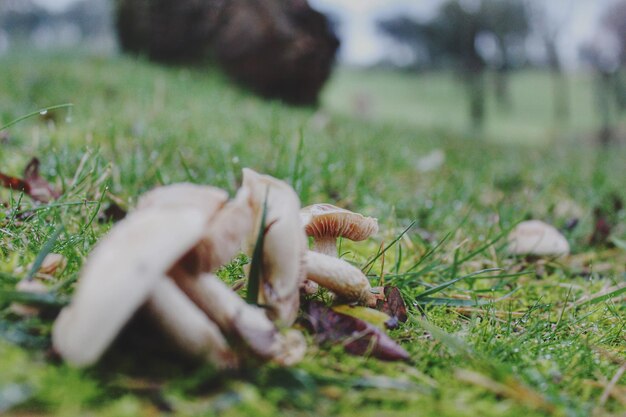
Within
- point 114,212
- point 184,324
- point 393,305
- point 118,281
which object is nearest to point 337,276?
point 393,305

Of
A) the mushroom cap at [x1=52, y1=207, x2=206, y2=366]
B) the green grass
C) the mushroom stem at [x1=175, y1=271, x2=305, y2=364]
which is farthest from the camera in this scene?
the green grass

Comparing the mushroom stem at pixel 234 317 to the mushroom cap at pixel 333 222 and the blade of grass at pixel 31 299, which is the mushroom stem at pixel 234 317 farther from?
the mushroom cap at pixel 333 222

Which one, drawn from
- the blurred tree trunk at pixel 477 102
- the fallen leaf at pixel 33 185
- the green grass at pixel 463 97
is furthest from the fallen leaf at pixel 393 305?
the green grass at pixel 463 97

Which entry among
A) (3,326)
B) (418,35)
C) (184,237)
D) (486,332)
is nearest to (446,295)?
(486,332)

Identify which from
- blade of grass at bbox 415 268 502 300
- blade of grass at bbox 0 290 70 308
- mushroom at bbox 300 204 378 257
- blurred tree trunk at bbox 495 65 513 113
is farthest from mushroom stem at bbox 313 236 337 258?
blurred tree trunk at bbox 495 65 513 113

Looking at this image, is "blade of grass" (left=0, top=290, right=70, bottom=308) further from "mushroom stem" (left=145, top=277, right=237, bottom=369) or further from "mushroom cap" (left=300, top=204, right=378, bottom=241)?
"mushroom cap" (left=300, top=204, right=378, bottom=241)

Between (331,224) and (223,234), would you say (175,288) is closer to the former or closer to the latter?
(223,234)
